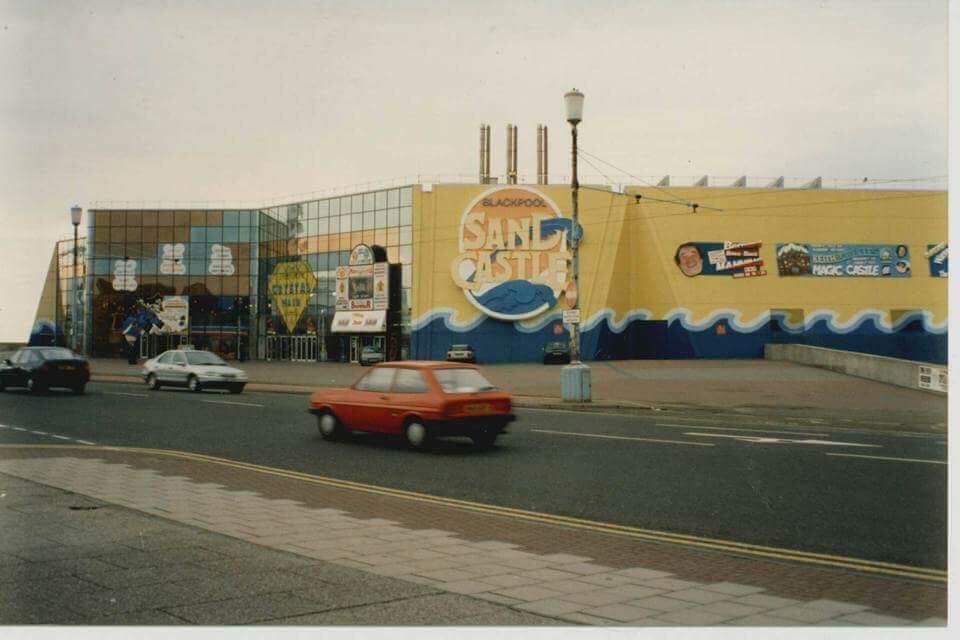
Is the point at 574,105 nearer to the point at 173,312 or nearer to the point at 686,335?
the point at 686,335

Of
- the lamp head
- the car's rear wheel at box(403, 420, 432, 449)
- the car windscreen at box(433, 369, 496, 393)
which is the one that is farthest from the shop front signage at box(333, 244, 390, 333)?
the car's rear wheel at box(403, 420, 432, 449)

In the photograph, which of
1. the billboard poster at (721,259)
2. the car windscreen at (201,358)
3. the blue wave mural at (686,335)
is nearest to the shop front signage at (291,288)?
the blue wave mural at (686,335)

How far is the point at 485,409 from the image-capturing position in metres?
13.3

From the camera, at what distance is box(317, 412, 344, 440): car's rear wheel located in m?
14.6

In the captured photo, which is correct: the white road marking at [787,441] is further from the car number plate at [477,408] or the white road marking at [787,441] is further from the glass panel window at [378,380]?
the glass panel window at [378,380]

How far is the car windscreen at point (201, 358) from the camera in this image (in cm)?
2758

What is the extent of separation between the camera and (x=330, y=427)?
47.9ft

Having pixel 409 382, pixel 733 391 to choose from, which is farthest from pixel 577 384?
pixel 409 382

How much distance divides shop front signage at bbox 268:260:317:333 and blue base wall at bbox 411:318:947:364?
40.2ft

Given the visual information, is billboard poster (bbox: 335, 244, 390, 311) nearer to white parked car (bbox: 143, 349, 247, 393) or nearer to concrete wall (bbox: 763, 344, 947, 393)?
concrete wall (bbox: 763, 344, 947, 393)

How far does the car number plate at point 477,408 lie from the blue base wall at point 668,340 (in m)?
41.0

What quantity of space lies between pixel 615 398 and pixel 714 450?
12547 millimetres

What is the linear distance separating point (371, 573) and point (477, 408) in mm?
7490

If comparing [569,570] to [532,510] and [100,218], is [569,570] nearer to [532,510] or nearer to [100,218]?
[532,510]
